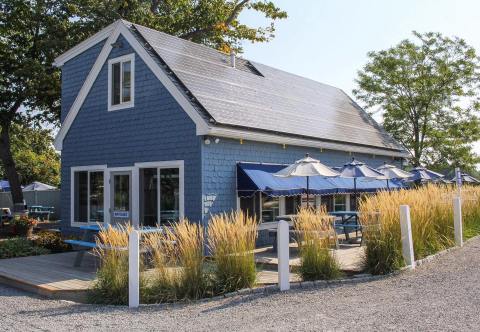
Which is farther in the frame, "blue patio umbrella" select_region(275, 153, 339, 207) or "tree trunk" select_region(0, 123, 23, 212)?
"tree trunk" select_region(0, 123, 23, 212)

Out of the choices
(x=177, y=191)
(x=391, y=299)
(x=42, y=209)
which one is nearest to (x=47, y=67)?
(x=42, y=209)

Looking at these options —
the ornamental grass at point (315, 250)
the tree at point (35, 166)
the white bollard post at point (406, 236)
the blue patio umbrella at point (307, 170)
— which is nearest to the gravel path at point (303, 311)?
the ornamental grass at point (315, 250)

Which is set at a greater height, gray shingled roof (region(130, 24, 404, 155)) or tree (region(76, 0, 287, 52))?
tree (region(76, 0, 287, 52))

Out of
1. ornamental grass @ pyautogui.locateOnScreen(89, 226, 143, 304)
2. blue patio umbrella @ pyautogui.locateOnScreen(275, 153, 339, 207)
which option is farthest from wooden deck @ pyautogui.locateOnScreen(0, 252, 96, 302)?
blue patio umbrella @ pyautogui.locateOnScreen(275, 153, 339, 207)

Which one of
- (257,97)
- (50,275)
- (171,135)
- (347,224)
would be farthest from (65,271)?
(257,97)

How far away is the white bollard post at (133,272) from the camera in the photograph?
7.25 m

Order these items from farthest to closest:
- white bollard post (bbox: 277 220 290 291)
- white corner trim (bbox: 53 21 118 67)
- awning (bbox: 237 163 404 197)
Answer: white corner trim (bbox: 53 21 118 67), awning (bbox: 237 163 404 197), white bollard post (bbox: 277 220 290 291)

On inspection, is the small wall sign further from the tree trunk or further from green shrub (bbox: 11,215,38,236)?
the tree trunk

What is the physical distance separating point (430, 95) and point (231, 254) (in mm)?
23708

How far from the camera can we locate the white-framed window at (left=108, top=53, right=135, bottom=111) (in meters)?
13.1

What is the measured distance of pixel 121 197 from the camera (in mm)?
13211

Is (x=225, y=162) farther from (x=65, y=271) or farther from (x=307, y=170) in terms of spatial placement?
(x=65, y=271)

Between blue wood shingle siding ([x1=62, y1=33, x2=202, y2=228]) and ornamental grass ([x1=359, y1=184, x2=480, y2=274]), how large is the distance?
402cm

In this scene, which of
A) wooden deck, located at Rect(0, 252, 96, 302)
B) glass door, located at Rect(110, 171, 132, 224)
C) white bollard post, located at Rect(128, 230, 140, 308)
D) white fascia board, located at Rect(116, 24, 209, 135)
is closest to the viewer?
white bollard post, located at Rect(128, 230, 140, 308)
